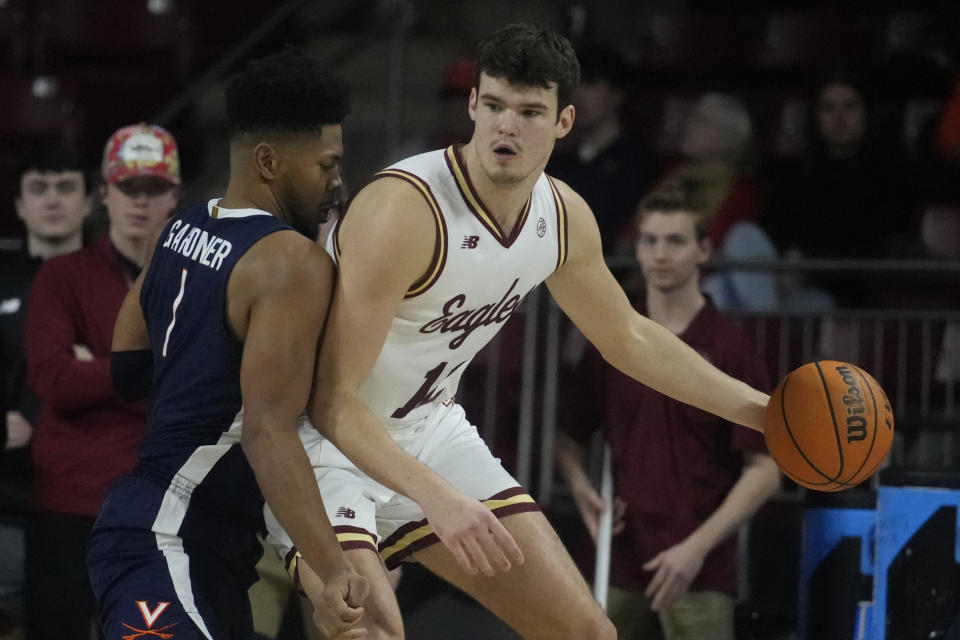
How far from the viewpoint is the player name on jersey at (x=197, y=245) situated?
314 centimetres

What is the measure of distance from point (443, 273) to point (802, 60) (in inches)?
192

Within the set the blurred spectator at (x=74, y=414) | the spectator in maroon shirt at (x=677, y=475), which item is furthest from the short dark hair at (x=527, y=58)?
the blurred spectator at (x=74, y=414)

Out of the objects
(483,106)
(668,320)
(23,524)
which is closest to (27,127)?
(23,524)

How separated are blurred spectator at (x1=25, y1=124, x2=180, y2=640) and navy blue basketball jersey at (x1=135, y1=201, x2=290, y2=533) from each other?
152 centimetres

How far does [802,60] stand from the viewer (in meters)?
8.06

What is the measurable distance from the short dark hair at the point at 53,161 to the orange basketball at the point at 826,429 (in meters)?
2.91

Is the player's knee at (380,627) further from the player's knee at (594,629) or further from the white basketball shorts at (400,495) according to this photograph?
the player's knee at (594,629)

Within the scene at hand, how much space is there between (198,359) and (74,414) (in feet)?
6.13

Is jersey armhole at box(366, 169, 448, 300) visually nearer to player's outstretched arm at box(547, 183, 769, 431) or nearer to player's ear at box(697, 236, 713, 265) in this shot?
player's outstretched arm at box(547, 183, 769, 431)

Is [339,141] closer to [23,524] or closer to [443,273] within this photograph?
[443,273]

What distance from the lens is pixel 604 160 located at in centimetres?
678

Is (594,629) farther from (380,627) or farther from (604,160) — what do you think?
(604,160)

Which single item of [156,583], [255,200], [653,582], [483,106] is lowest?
[653,582]

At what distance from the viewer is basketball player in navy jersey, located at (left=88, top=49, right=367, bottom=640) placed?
3.05 m
